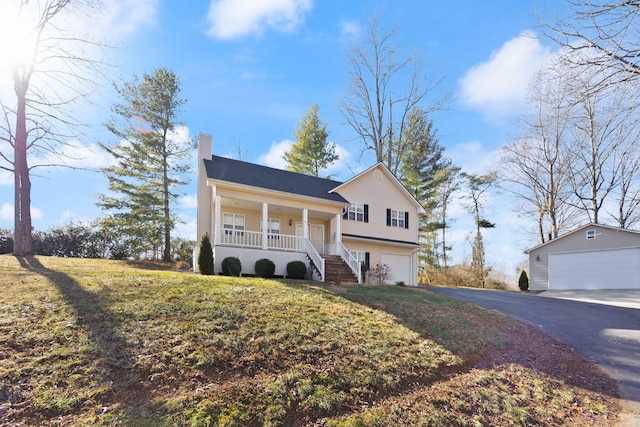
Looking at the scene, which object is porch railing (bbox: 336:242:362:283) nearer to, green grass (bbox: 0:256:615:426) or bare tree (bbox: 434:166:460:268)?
green grass (bbox: 0:256:615:426)

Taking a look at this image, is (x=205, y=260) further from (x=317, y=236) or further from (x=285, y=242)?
(x=317, y=236)

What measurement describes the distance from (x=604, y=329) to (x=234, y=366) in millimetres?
9916

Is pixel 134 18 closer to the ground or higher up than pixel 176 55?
higher up

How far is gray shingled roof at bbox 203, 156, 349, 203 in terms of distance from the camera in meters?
15.0

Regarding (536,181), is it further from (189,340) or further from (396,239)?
(189,340)

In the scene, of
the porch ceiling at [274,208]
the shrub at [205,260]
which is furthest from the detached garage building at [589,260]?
the shrub at [205,260]

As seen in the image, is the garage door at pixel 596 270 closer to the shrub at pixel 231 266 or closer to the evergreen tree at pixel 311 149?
the evergreen tree at pixel 311 149

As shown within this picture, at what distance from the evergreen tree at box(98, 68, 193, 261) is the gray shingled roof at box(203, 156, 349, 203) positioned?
6810 millimetres

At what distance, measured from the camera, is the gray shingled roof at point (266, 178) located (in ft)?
49.2

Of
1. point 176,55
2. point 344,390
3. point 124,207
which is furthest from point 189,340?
point 124,207

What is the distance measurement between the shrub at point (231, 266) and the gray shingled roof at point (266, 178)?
3336 mm

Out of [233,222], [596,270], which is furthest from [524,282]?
[233,222]

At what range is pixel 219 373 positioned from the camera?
4.29 m

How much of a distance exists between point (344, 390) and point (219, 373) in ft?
5.31
